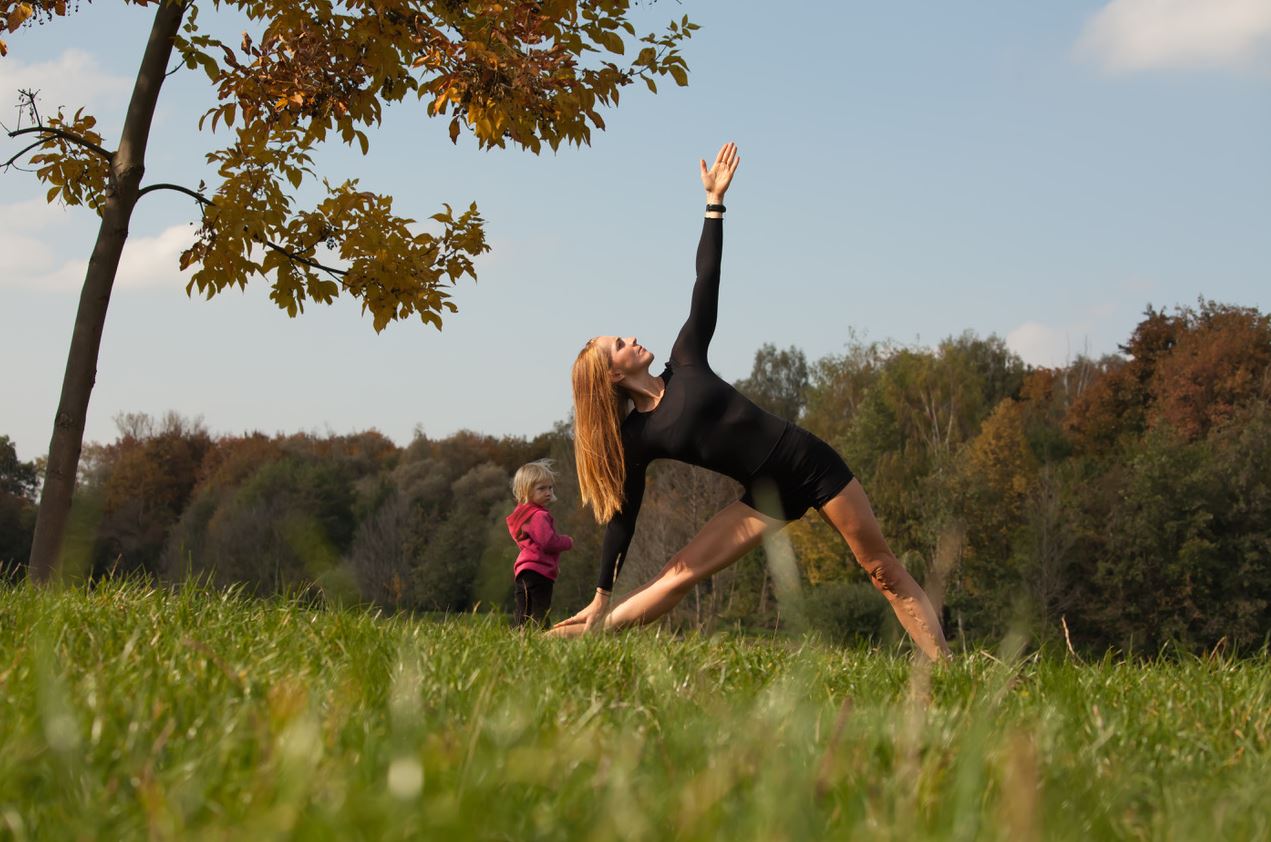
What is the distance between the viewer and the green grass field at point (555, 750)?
Answer: 1757mm

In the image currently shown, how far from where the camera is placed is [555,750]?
6.72 ft

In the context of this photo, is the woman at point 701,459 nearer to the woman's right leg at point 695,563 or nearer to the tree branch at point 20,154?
the woman's right leg at point 695,563

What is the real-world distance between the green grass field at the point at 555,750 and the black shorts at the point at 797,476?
8.15 ft

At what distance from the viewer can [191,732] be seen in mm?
2314

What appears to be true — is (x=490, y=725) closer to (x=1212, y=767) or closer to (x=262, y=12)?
(x=1212, y=767)

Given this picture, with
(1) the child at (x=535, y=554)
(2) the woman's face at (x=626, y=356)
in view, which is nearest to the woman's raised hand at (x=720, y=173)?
(2) the woman's face at (x=626, y=356)

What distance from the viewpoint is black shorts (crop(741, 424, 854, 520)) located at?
6383 millimetres

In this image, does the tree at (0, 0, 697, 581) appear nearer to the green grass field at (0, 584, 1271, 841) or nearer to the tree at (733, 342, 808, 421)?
the green grass field at (0, 584, 1271, 841)

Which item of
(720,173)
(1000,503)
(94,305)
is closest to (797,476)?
(720,173)

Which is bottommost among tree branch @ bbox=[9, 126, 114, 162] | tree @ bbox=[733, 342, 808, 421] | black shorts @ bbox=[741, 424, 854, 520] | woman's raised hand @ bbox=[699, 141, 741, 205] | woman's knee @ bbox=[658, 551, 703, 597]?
woman's knee @ bbox=[658, 551, 703, 597]

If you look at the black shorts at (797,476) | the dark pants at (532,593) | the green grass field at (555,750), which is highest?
the black shorts at (797,476)

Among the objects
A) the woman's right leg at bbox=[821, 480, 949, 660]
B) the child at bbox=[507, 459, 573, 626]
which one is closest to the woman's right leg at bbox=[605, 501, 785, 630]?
the woman's right leg at bbox=[821, 480, 949, 660]

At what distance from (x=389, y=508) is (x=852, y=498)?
45575 mm

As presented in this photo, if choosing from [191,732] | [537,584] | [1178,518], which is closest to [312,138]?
[537,584]
